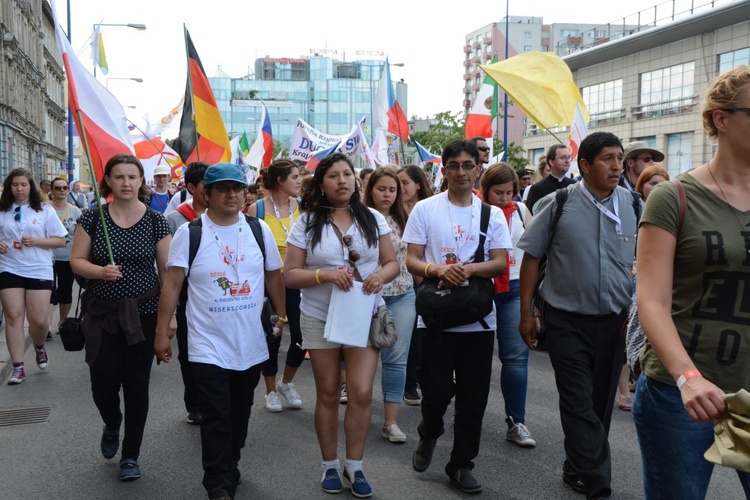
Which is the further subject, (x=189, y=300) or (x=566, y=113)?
(x=566, y=113)

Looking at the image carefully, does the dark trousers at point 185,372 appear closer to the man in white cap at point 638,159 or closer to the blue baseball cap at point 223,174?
the blue baseball cap at point 223,174

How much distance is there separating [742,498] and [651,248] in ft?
9.39

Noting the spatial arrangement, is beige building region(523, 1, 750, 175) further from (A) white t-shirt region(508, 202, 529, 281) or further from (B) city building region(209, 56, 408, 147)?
(B) city building region(209, 56, 408, 147)

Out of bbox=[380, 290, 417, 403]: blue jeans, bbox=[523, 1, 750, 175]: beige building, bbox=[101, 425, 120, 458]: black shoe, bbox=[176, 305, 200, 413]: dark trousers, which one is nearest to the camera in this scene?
bbox=[101, 425, 120, 458]: black shoe

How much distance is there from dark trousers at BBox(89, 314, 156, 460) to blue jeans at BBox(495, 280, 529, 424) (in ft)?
7.74

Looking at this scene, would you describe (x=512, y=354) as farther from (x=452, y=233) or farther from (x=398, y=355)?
(x=452, y=233)

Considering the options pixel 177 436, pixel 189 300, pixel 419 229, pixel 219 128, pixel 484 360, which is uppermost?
pixel 219 128

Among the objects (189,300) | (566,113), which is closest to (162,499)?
(189,300)

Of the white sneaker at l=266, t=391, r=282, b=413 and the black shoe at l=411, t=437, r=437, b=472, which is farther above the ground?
the black shoe at l=411, t=437, r=437, b=472

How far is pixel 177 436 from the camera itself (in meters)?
6.18

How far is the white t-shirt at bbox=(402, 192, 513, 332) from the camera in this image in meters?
5.07

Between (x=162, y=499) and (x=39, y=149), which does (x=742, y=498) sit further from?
(x=39, y=149)

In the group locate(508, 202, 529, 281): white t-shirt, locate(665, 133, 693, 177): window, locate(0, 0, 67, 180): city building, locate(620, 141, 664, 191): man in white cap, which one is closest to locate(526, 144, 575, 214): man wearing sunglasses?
locate(620, 141, 664, 191): man in white cap

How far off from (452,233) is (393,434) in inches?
68.3
